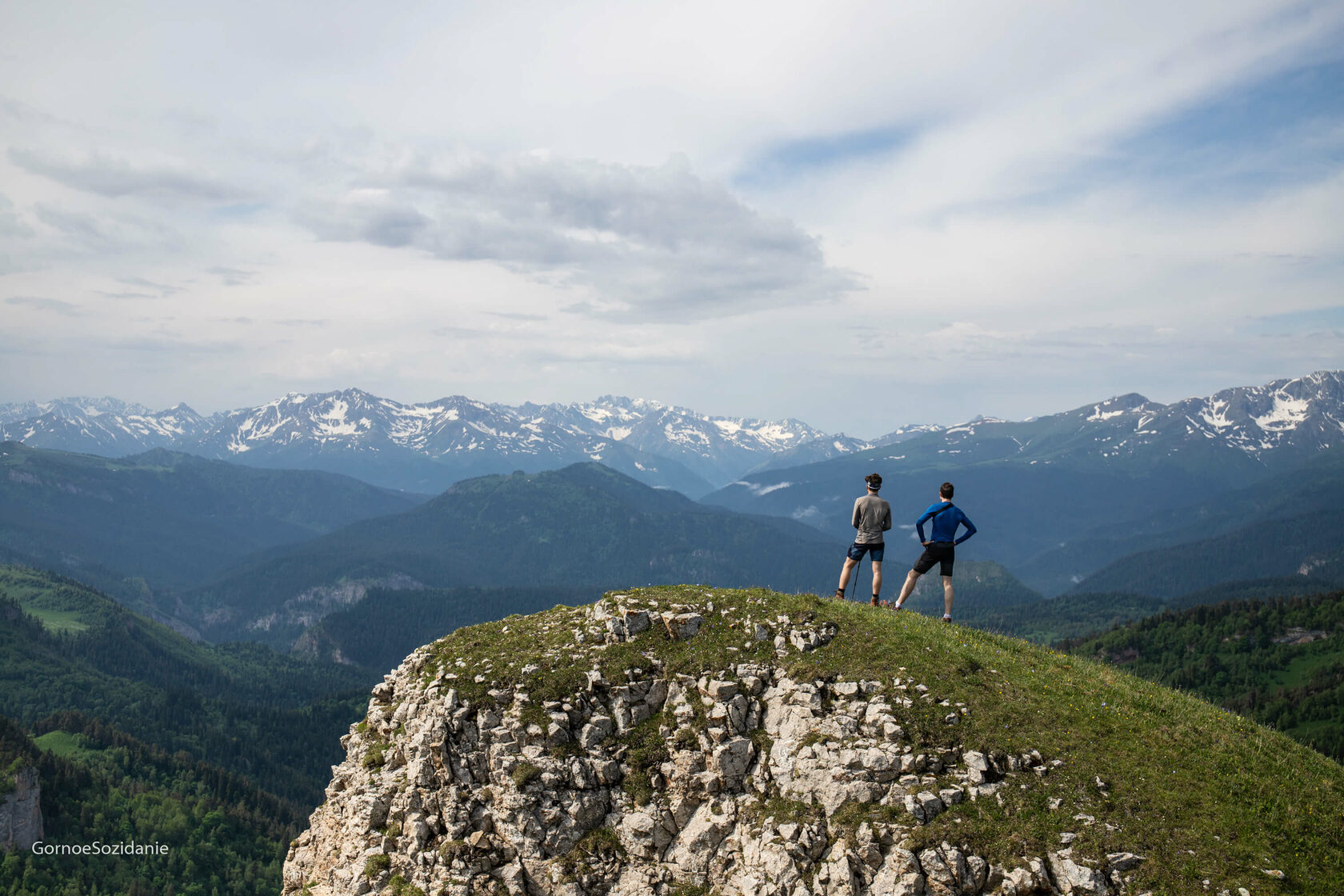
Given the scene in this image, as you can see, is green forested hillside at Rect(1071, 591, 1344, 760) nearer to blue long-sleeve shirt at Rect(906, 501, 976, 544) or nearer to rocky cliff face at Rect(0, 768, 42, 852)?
blue long-sleeve shirt at Rect(906, 501, 976, 544)

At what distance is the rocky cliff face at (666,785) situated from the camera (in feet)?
56.9

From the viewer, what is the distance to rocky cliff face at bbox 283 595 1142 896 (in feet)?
56.9


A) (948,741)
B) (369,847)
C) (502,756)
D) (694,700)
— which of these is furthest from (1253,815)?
(369,847)

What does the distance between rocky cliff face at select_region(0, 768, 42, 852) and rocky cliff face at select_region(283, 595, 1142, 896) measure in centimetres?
11598

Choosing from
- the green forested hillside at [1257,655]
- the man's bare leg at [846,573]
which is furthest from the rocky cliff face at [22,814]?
the green forested hillside at [1257,655]

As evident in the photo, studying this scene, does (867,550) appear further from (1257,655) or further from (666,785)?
(1257,655)

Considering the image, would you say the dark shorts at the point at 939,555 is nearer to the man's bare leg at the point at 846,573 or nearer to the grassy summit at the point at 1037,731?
the grassy summit at the point at 1037,731

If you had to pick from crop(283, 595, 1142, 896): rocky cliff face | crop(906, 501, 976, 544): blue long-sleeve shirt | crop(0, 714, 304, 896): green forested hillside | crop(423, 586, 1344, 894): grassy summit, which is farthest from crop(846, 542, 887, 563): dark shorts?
crop(0, 714, 304, 896): green forested hillside

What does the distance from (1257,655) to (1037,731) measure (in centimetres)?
16493

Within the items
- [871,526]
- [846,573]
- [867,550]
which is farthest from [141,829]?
[871,526]

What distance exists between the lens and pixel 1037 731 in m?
18.2

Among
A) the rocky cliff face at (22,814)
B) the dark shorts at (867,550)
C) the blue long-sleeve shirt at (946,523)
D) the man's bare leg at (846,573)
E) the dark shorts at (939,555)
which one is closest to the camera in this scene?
the dark shorts at (939,555)

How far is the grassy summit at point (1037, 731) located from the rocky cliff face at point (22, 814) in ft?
394

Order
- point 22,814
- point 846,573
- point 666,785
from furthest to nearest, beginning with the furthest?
point 22,814
point 846,573
point 666,785
